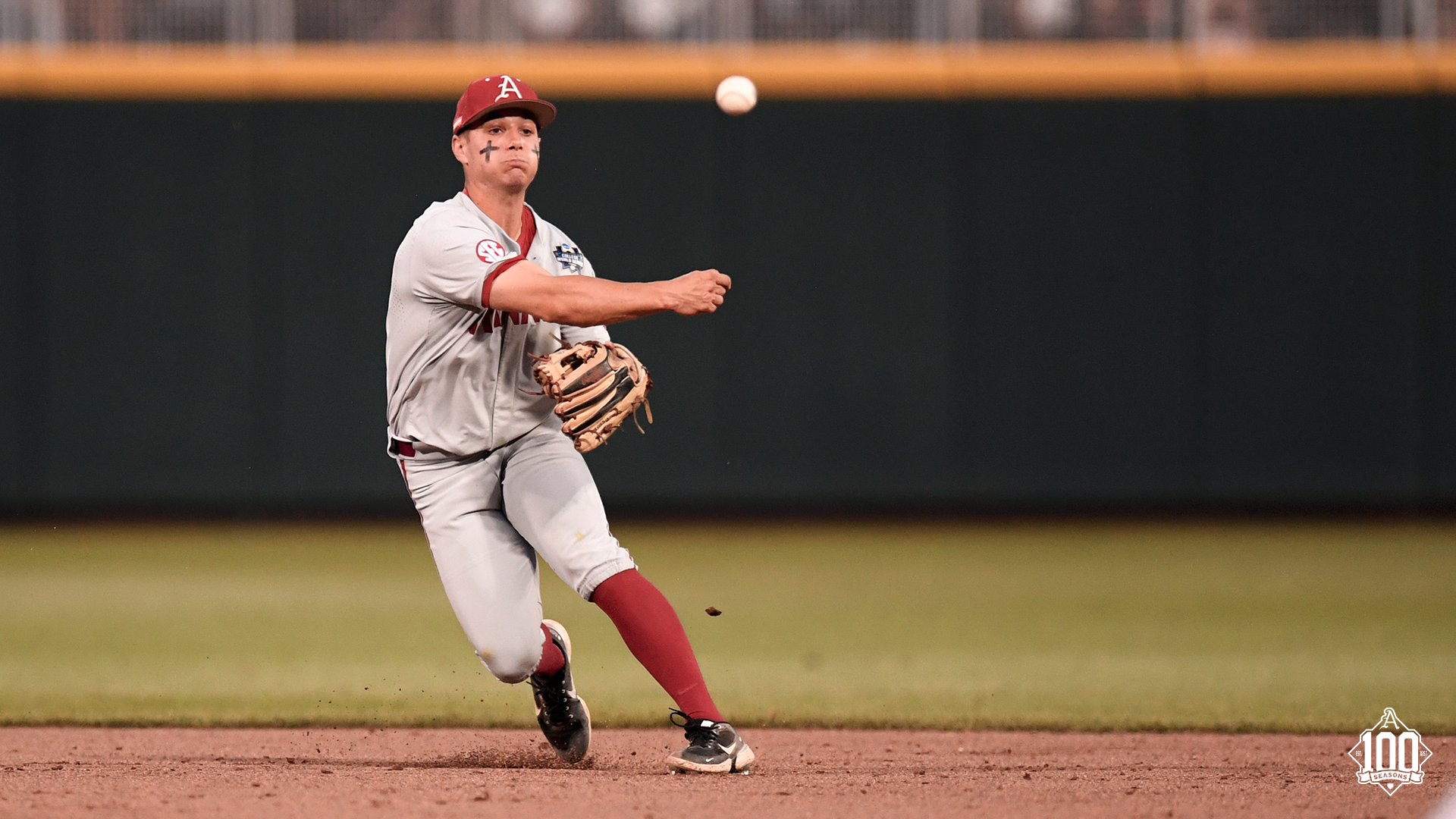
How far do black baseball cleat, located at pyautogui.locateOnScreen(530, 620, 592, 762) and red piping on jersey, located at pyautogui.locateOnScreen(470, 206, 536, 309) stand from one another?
0.95 m

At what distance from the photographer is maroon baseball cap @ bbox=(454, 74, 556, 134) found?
4086mm

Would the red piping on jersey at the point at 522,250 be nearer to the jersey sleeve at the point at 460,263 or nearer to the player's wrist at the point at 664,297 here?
the jersey sleeve at the point at 460,263

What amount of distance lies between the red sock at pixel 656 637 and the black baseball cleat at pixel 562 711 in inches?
14.8

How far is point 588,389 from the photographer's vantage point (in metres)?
4.03

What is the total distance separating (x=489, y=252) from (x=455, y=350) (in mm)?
302

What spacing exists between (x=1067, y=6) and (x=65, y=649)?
9324 millimetres

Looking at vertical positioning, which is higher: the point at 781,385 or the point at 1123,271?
the point at 1123,271

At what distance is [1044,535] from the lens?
12.0 metres

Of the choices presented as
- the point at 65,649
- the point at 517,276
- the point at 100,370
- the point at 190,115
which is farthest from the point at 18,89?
the point at 517,276

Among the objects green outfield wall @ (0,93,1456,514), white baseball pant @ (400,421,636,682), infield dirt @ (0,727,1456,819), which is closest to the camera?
infield dirt @ (0,727,1456,819)

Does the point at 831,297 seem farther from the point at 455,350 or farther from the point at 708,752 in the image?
the point at 708,752

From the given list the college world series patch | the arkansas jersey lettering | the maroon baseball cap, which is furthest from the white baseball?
the arkansas jersey lettering

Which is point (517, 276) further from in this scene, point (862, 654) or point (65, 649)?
point (65, 649)

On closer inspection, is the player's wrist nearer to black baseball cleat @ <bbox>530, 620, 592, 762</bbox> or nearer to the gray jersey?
the gray jersey
